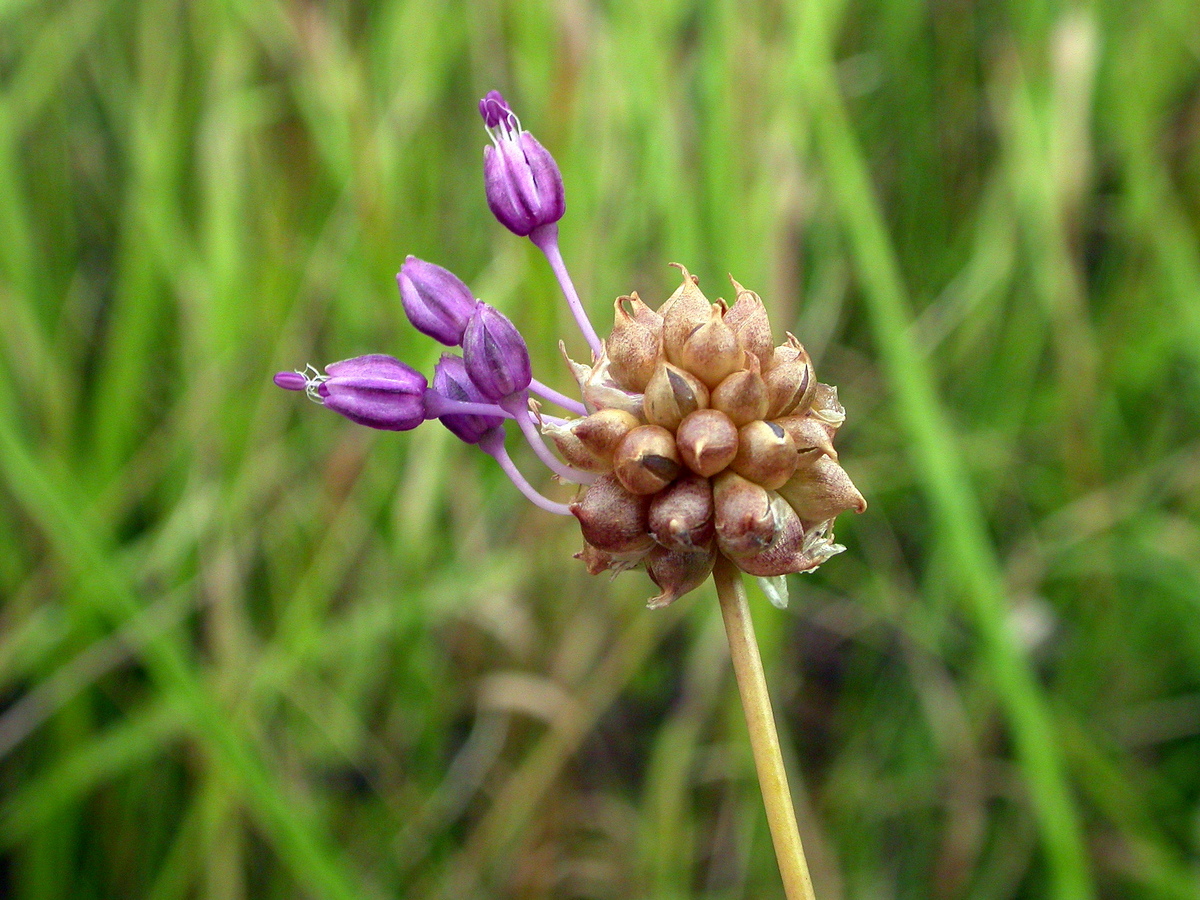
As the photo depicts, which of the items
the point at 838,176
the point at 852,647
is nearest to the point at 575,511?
the point at 838,176

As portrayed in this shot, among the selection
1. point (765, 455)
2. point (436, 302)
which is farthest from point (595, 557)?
point (436, 302)

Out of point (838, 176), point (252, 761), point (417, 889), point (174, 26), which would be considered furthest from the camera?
point (174, 26)

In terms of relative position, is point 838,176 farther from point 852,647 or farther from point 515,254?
point 852,647

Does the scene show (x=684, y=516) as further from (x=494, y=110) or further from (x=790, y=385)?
(x=494, y=110)

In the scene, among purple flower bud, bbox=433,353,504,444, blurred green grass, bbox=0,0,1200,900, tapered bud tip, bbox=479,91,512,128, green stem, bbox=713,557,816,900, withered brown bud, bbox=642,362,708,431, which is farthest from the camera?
blurred green grass, bbox=0,0,1200,900

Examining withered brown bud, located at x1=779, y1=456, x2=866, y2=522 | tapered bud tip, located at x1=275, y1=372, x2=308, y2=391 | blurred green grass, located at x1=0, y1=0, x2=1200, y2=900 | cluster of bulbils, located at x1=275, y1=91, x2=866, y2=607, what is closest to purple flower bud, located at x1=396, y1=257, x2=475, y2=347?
cluster of bulbils, located at x1=275, y1=91, x2=866, y2=607

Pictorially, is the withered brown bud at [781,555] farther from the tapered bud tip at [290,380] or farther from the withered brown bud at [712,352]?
the tapered bud tip at [290,380]

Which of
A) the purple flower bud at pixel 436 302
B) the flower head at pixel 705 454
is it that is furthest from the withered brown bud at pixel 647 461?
Answer: the purple flower bud at pixel 436 302

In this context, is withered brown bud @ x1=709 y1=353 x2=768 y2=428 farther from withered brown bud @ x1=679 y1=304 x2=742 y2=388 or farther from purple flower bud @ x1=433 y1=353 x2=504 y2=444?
purple flower bud @ x1=433 y1=353 x2=504 y2=444
